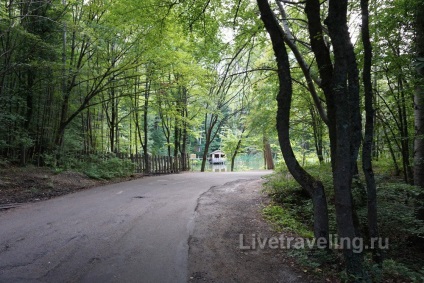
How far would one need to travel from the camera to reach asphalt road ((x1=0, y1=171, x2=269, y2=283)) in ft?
12.6

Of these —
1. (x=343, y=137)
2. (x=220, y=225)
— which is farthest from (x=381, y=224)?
(x=343, y=137)

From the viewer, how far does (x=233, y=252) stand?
185 inches

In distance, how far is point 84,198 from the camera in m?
8.42

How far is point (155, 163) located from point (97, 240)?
40.7ft

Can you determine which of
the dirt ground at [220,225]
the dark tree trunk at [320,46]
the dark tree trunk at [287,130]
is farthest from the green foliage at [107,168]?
the dark tree trunk at [320,46]

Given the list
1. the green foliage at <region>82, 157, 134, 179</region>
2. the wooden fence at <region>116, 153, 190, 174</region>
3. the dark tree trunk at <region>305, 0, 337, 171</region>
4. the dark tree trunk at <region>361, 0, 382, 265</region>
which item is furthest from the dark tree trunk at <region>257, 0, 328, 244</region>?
the wooden fence at <region>116, 153, 190, 174</region>

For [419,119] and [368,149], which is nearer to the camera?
[368,149]

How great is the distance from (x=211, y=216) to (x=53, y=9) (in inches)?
425

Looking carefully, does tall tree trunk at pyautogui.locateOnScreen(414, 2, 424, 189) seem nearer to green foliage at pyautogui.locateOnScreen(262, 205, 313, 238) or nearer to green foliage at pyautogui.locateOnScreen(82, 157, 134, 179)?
green foliage at pyautogui.locateOnScreen(262, 205, 313, 238)

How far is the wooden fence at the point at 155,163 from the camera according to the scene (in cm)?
1594

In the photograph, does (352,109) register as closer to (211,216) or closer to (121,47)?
(211,216)

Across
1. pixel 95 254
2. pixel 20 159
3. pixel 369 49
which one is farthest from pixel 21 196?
pixel 369 49

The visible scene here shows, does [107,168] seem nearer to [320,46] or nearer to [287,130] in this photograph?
[287,130]

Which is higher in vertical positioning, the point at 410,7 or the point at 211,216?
the point at 410,7
